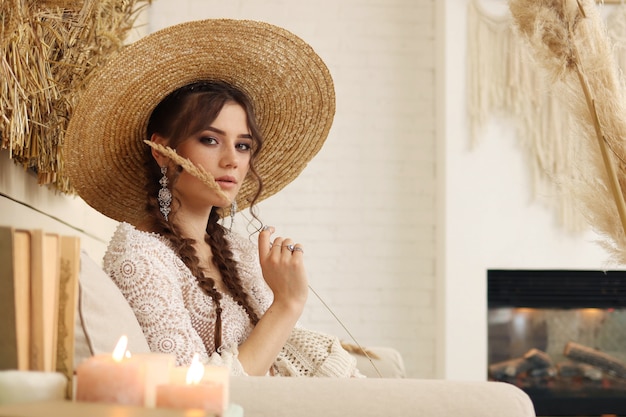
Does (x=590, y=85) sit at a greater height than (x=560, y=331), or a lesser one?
greater

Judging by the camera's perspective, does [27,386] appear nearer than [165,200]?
Yes

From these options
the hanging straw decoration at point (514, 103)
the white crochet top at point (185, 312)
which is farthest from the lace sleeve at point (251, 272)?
the hanging straw decoration at point (514, 103)

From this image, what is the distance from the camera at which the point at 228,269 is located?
1.75 meters

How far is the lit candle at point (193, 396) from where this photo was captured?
672mm

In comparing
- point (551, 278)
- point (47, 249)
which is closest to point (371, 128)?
point (551, 278)

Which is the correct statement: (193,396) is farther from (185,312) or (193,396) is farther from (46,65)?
(46,65)

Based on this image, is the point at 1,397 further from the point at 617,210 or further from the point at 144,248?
the point at 617,210

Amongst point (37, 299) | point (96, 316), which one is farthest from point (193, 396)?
point (96, 316)

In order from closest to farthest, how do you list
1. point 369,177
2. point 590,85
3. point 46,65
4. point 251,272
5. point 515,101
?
point 590,85
point 46,65
point 251,272
point 515,101
point 369,177

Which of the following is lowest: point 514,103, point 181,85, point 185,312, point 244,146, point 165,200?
point 185,312

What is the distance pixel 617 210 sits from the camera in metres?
1.40

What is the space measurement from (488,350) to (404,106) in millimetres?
1381

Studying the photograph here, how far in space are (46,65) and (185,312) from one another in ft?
1.83

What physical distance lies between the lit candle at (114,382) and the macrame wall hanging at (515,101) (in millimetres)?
3667
